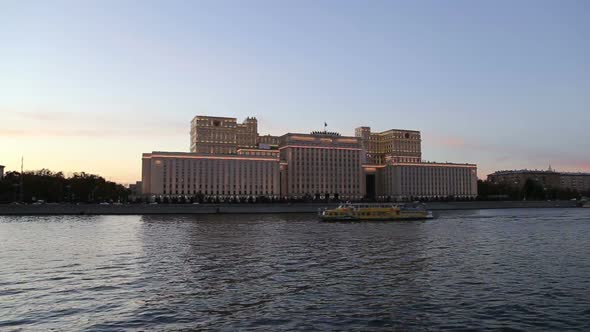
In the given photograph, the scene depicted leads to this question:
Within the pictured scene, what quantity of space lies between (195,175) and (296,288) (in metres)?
172

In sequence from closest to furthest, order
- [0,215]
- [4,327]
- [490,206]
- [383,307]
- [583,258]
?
[4,327] → [383,307] → [583,258] → [0,215] → [490,206]

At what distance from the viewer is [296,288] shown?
Result: 23828 mm

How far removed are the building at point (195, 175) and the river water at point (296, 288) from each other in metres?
146

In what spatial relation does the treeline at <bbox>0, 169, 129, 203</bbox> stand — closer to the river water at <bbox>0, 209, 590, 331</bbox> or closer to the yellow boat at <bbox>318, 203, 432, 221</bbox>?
the yellow boat at <bbox>318, 203, 432, 221</bbox>

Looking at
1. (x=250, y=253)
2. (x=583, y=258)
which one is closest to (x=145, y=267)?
(x=250, y=253)

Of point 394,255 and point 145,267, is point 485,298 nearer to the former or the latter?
point 394,255

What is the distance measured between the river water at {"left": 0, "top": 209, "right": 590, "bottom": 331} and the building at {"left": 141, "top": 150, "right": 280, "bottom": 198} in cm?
14551

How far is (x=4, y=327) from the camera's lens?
57.2ft

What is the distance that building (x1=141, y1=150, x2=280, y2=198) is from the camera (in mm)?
186375

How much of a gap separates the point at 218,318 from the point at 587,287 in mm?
17281

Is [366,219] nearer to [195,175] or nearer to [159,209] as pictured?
[159,209]

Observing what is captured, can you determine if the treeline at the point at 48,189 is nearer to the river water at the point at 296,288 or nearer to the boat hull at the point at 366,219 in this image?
the boat hull at the point at 366,219

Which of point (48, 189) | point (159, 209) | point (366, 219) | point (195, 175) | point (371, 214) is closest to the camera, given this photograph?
point (366, 219)

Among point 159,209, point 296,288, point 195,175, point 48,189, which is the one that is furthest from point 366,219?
point 195,175
